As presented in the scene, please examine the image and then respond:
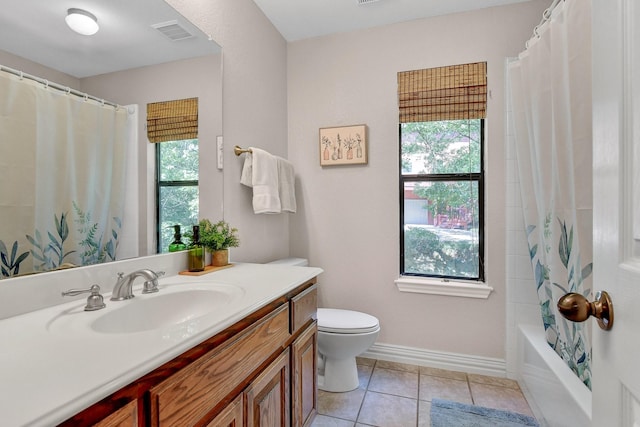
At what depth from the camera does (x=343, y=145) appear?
2.30 m

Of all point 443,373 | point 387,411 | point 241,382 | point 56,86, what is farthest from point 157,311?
point 443,373

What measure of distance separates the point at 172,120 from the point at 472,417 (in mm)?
2109

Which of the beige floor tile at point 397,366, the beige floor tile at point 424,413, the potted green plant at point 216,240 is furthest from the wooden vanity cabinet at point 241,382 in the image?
the beige floor tile at point 397,366

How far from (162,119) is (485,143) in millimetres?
1942

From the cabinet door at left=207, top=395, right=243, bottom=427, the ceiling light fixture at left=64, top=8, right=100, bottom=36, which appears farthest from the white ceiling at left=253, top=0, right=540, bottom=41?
the cabinet door at left=207, top=395, right=243, bottom=427

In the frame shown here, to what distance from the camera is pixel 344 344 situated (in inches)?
70.0

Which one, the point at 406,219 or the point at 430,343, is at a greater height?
the point at 406,219

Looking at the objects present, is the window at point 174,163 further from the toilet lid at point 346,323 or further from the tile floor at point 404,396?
the tile floor at point 404,396

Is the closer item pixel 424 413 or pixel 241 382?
pixel 241 382

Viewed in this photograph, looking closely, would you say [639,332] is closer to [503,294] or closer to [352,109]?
[503,294]

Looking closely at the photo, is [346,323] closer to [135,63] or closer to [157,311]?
[157,311]

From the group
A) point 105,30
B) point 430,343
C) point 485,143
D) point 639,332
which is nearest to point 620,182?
point 639,332

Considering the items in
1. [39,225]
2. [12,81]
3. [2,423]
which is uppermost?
[12,81]

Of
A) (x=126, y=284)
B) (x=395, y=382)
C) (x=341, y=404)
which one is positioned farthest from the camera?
(x=395, y=382)
